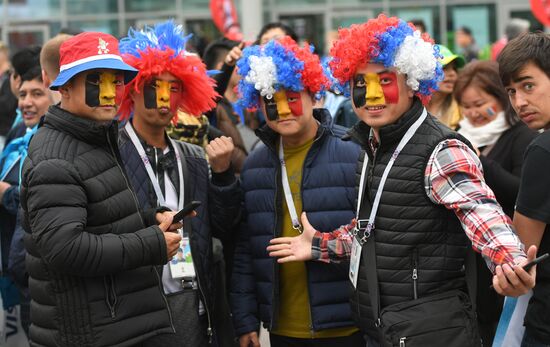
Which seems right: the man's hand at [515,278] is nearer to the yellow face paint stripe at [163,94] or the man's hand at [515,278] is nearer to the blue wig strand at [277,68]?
the blue wig strand at [277,68]

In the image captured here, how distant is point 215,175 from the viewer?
4.42m

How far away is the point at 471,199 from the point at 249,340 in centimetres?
172

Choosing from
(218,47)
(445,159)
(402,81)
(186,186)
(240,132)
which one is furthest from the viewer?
(218,47)

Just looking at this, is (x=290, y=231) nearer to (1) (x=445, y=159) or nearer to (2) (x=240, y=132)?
(1) (x=445, y=159)

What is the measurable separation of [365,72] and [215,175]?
1155 millimetres

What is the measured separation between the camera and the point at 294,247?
13.1ft

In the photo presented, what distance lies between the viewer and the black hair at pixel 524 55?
3.45m

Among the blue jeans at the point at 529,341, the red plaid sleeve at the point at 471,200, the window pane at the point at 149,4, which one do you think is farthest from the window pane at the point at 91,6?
the blue jeans at the point at 529,341

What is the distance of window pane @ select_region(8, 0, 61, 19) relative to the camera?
20.0 meters

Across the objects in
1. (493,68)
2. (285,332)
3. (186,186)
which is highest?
(493,68)

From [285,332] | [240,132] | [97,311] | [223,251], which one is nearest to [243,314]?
[285,332]

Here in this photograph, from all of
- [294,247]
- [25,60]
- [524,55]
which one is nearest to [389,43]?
[524,55]

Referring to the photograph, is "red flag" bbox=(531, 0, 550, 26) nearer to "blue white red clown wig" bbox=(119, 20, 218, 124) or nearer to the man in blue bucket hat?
"blue white red clown wig" bbox=(119, 20, 218, 124)

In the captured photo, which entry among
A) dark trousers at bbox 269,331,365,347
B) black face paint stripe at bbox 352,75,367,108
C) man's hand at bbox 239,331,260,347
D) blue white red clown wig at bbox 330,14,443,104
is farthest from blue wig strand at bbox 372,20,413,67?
man's hand at bbox 239,331,260,347
